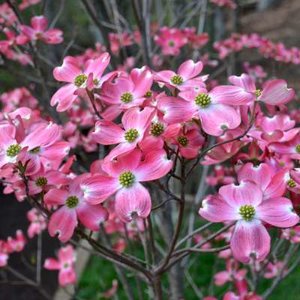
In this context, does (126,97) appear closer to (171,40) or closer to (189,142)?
(189,142)

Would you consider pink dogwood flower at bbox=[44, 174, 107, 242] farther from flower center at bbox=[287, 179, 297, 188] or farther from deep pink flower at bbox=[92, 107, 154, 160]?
flower center at bbox=[287, 179, 297, 188]

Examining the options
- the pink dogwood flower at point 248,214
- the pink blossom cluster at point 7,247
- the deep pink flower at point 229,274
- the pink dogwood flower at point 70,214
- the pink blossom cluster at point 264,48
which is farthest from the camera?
the pink blossom cluster at point 264,48

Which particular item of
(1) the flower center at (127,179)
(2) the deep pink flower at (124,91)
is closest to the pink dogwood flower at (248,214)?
(1) the flower center at (127,179)

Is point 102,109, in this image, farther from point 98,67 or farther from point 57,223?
point 57,223

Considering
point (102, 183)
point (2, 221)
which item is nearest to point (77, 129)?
point (102, 183)

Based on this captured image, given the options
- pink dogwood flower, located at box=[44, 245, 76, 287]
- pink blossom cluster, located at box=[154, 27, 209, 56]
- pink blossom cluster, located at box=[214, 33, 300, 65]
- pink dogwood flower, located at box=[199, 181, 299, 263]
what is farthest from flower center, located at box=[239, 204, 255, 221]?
pink blossom cluster, located at box=[214, 33, 300, 65]

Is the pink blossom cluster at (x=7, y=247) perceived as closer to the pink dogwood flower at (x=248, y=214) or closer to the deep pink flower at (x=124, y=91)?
the deep pink flower at (x=124, y=91)
